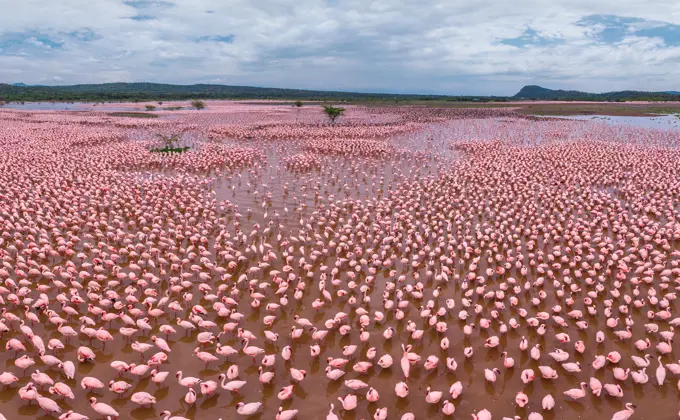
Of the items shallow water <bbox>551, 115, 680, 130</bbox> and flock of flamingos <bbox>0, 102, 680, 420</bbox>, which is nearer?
flock of flamingos <bbox>0, 102, 680, 420</bbox>

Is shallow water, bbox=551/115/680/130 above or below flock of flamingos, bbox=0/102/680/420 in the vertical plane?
above

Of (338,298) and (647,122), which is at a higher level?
(647,122)

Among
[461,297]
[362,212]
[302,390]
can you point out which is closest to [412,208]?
[362,212]

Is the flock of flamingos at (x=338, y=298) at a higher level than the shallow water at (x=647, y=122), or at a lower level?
lower

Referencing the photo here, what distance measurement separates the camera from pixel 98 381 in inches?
336

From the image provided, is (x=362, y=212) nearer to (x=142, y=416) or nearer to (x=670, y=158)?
(x=142, y=416)

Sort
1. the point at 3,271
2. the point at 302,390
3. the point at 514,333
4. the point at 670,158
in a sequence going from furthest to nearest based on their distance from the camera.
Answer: the point at 670,158
the point at 3,271
the point at 514,333
the point at 302,390

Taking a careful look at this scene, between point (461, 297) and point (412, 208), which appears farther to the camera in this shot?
point (412, 208)

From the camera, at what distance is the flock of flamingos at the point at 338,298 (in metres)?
8.67

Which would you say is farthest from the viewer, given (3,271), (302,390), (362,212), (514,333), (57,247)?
(362,212)

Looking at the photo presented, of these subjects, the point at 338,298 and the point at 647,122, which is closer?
the point at 338,298

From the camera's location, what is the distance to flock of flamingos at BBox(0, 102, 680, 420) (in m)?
8.67

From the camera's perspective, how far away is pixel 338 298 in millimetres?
12531

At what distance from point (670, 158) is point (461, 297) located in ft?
100
